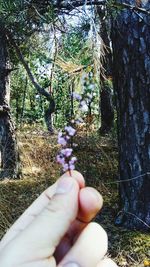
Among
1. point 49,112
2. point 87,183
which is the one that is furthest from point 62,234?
point 49,112

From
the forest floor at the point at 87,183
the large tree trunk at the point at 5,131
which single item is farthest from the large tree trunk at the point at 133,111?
the large tree trunk at the point at 5,131

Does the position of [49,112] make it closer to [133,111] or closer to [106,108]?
[106,108]

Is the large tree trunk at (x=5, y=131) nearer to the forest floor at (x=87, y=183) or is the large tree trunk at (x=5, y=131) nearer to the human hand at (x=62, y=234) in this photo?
the forest floor at (x=87, y=183)

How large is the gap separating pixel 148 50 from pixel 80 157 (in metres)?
2.17

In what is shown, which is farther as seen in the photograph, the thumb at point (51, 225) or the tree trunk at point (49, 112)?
the tree trunk at point (49, 112)

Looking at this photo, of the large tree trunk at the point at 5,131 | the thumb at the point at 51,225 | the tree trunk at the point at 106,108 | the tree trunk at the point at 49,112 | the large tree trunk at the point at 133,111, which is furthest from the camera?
the tree trunk at the point at 106,108

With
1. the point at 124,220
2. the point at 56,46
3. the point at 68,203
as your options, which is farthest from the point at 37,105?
the point at 68,203

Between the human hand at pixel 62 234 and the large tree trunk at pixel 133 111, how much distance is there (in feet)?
7.40

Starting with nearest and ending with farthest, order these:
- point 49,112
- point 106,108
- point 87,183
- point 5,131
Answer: point 87,183, point 5,131, point 49,112, point 106,108

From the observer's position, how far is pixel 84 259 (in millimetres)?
466

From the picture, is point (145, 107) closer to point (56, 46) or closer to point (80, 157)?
point (80, 157)

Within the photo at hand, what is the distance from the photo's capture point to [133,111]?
2.78m

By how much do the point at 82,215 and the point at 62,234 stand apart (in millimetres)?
33

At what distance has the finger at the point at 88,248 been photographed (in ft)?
1.52
